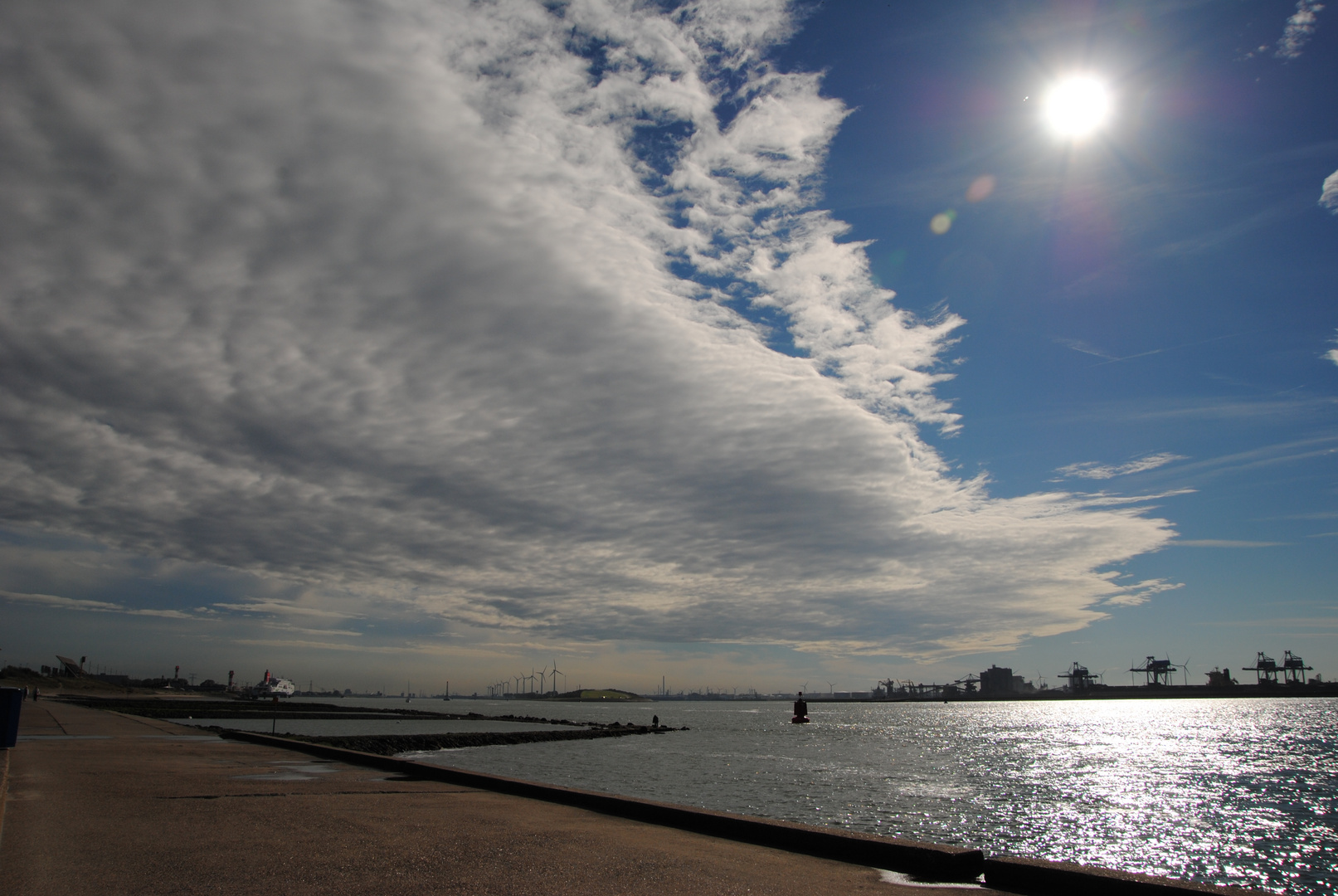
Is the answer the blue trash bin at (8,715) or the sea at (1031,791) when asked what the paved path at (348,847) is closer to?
the blue trash bin at (8,715)

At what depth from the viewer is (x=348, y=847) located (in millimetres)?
9719

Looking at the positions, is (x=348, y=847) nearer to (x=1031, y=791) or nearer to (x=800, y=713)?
(x=1031, y=791)

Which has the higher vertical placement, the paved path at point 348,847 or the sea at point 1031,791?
the paved path at point 348,847

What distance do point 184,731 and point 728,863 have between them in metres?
39.2

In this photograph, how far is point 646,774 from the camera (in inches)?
1692

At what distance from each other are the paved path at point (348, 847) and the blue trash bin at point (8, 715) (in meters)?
3.03

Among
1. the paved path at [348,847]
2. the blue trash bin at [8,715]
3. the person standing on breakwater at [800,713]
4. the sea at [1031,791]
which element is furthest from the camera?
the person standing on breakwater at [800,713]

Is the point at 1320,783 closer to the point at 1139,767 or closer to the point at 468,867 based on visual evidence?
the point at 1139,767

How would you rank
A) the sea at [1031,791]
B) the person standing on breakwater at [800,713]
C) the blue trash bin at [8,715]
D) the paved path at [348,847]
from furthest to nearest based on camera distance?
1. the person standing on breakwater at [800,713]
2. the sea at [1031,791]
3. the blue trash bin at [8,715]
4. the paved path at [348,847]

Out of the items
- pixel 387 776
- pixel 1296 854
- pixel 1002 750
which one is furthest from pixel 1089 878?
pixel 1002 750

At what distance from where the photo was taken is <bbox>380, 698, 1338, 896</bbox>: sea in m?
25.4

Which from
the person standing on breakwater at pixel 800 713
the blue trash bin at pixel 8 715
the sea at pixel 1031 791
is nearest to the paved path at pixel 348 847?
the blue trash bin at pixel 8 715

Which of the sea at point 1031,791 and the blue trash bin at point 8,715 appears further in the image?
the sea at point 1031,791

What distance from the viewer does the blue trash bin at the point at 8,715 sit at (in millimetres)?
18547
